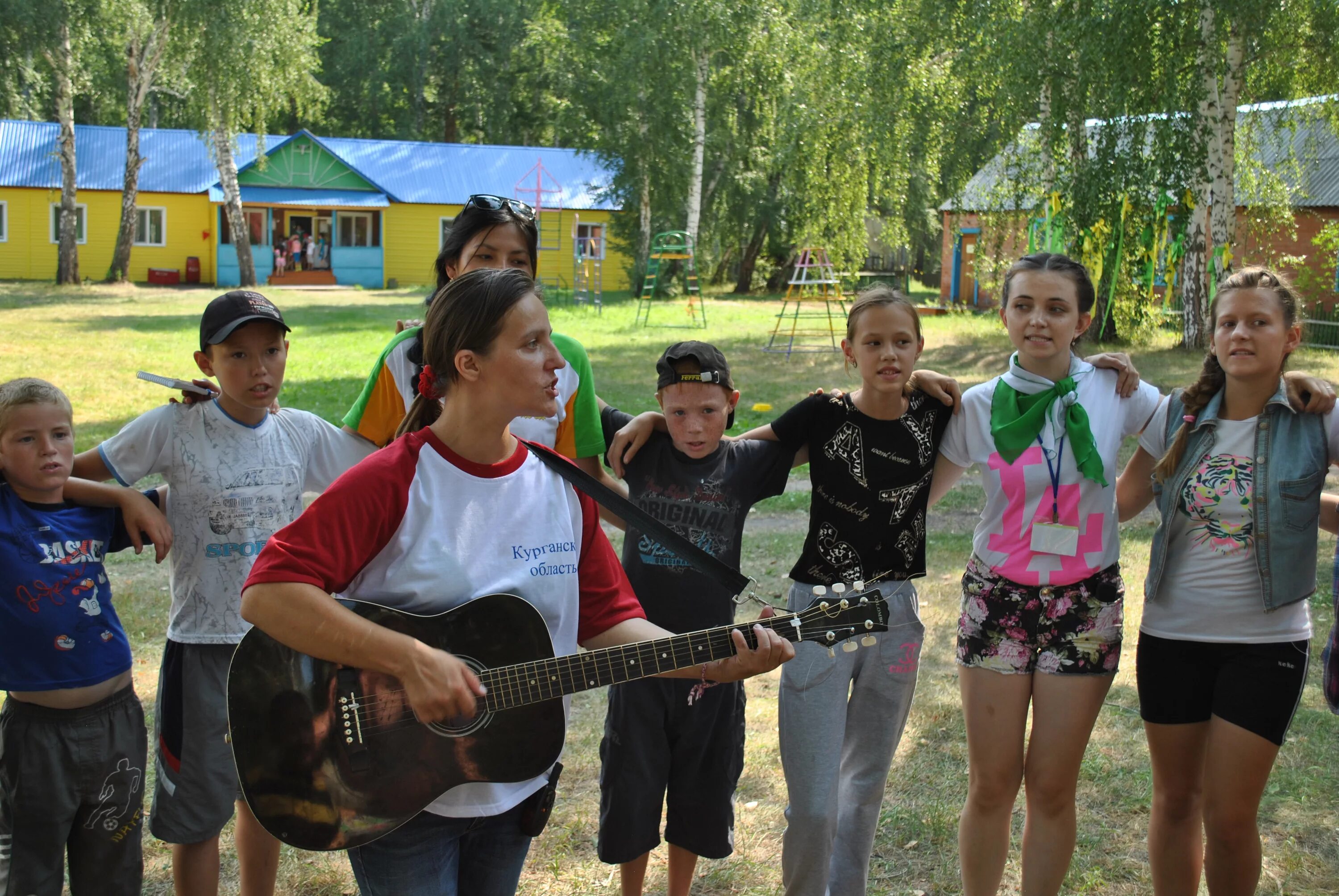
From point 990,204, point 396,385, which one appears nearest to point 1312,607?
point 396,385

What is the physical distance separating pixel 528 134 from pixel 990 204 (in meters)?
35.9

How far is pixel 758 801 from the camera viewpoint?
4559 millimetres

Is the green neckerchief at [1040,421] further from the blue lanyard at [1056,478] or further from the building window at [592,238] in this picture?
the building window at [592,238]

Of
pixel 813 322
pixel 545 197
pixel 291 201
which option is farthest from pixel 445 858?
pixel 291 201

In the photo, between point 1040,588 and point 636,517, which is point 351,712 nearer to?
point 636,517

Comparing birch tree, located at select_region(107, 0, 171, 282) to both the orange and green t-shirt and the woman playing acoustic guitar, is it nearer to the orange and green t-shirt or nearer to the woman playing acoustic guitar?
the orange and green t-shirt

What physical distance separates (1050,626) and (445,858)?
1866mm

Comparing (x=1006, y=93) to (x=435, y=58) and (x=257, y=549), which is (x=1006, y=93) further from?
(x=435, y=58)

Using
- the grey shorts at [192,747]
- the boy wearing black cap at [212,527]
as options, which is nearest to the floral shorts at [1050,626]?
the boy wearing black cap at [212,527]

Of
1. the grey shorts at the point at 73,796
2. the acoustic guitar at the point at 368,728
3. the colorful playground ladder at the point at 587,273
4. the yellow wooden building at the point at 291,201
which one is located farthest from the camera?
the yellow wooden building at the point at 291,201

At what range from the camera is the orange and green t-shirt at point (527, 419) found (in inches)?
134

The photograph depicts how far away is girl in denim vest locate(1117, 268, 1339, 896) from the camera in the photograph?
317 centimetres

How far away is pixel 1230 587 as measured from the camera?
3.24 meters

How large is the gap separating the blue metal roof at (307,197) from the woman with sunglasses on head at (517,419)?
114ft
